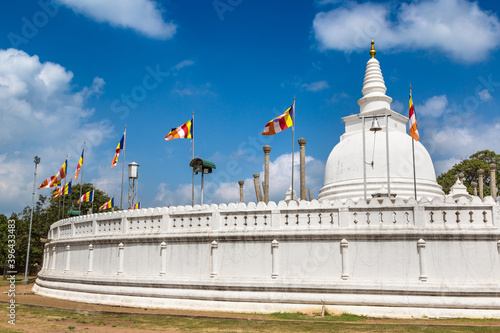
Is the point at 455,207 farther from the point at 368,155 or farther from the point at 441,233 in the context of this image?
the point at 368,155

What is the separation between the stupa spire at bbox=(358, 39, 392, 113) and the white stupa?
530mm

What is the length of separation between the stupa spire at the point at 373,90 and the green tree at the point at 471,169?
A: 86.5 ft

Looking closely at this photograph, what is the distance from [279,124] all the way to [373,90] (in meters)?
11.5

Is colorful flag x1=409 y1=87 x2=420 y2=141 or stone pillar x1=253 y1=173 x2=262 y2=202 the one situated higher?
colorful flag x1=409 y1=87 x2=420 y2=141

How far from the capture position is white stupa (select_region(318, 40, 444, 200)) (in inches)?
1118

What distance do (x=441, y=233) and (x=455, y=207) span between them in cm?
123

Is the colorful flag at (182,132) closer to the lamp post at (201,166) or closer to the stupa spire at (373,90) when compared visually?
the lamp post at (201,166)

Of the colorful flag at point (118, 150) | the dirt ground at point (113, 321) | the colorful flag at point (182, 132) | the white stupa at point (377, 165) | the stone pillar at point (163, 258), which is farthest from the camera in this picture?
the colorful flag at point (118, 150)

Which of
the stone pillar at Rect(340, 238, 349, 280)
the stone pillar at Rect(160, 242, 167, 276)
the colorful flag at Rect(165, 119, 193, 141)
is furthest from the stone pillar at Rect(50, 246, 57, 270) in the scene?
the stone pillar at Rect(340, 238, 349, 280)

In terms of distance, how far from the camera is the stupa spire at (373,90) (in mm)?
33781

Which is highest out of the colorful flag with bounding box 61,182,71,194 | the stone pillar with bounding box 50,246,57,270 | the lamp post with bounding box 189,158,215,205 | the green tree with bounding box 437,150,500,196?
the green tree with bounding box 437,150,500,196

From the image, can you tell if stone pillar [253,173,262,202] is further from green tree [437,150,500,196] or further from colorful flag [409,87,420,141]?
green tree [437,150,500,196]

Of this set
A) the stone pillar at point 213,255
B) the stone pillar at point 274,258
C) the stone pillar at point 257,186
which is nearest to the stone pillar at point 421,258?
the stone pillar at point 274,258

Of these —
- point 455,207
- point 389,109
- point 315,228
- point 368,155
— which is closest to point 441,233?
point 455,207
